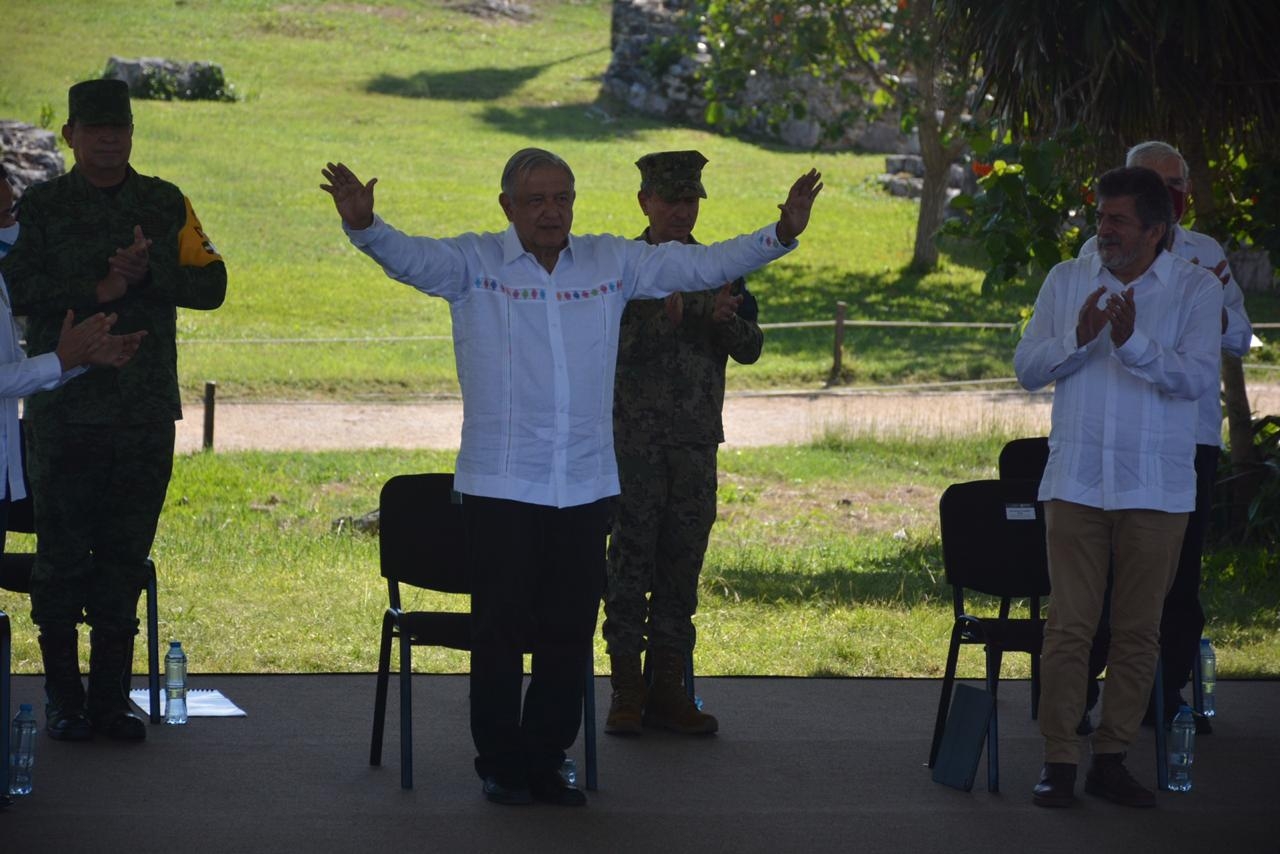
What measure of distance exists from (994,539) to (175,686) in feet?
8.66

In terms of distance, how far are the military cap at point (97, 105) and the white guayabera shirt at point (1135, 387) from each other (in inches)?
106

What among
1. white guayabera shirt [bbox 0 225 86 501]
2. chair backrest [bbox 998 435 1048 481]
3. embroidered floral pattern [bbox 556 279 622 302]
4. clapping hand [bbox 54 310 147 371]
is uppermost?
embroidered floral pattern [bbox 556 279 622 302]

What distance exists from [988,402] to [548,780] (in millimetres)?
12369

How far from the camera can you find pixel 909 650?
7.54m

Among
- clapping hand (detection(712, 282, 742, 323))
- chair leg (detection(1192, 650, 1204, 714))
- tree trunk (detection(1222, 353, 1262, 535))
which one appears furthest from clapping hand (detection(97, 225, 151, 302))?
tree trunk (detection(1222, 353, 1262, 535))

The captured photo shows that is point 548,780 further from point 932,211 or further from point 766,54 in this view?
point 932,211

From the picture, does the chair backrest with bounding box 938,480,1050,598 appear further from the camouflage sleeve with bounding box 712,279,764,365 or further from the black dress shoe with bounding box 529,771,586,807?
the black dress shoe with bounding box 529,771,586,807

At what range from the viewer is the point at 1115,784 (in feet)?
17.1

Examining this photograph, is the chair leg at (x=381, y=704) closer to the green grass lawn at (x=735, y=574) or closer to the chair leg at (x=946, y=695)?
the green grass lawn at (x=735, y=574)

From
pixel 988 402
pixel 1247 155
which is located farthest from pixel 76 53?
pixel 1247 155

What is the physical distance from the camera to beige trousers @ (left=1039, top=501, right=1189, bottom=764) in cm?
509

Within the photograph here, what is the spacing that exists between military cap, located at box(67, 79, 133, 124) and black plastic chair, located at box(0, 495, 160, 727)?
1186mm

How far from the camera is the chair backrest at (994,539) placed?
5578mm

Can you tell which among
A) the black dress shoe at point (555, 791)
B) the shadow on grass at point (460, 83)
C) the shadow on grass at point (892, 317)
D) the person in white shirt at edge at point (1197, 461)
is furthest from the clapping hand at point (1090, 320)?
the shadow on grass at point (460, 83)
